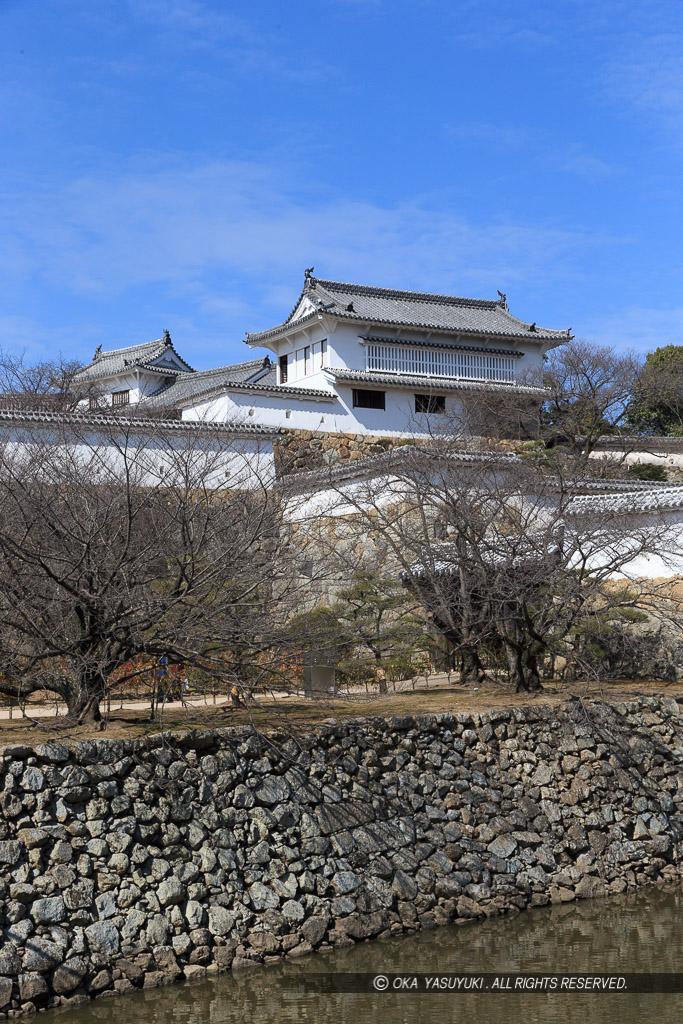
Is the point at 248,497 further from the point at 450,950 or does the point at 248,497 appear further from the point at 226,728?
the point at 450,950

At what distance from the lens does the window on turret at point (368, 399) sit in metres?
28.2

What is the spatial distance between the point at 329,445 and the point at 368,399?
2625mm

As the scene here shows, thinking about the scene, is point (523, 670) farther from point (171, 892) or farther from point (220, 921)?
point (171, 892)

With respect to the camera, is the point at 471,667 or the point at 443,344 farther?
the point at 443,344

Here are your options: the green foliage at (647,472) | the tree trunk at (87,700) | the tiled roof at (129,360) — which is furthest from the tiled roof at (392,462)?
the tiled roof at (129,360)

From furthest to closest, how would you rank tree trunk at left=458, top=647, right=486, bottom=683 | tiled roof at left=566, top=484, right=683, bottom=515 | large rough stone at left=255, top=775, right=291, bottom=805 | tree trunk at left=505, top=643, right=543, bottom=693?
tiled roof at left=566, top=484, right=683, bottom=515, tree trunk at left=458, top=647, right=486, bottom=683, tree trunk at left=505, top=643, right=543, bottom=693, large rough stone at left=255, top=775, right=291, bottom=805

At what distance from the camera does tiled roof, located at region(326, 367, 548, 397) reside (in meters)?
27.8

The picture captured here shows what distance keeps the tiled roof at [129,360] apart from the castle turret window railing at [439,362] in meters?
12.2

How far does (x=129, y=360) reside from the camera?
1527 inches

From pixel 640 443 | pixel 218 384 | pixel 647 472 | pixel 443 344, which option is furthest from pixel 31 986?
pixel 640 443

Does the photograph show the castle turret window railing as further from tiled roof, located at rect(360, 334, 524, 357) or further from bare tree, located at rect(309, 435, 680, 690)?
bare tree, located at rect(309, 435, 680, 690)

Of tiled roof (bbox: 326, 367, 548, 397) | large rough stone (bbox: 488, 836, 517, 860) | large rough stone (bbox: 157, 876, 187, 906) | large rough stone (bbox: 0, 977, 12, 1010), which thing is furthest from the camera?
tiled roof (bbox: 326, 367, 548, 397)

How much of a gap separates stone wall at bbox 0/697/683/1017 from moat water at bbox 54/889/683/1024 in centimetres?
20

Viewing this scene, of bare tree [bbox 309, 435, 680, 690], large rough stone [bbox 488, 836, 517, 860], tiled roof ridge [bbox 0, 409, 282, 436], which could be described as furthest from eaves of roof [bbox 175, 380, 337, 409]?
large rough stone [bbox 488, 836, 517, 860]
